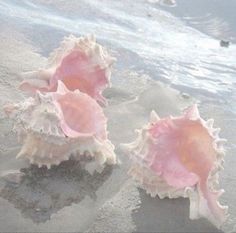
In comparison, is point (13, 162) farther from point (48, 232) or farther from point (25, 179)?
point (48, 232)

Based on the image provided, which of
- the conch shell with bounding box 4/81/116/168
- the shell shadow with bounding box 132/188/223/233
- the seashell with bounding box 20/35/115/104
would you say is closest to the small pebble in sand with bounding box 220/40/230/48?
the seashell with bounding box 20/35/115/104

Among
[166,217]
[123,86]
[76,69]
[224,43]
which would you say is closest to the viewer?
[166,217]

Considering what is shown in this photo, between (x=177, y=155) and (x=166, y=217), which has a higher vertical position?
(x=177, y=155)

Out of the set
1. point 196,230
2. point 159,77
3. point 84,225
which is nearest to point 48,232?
point 84,225

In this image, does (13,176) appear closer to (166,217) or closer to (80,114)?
(80,114)

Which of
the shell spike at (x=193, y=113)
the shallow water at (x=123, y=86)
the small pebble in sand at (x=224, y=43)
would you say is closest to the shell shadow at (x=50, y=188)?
the shallow water at (x=123, y=86)

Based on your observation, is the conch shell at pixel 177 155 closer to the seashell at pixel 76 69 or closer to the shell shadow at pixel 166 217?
the shell shadow at pixel 166 217

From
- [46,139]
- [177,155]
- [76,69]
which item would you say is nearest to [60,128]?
[46,139]
